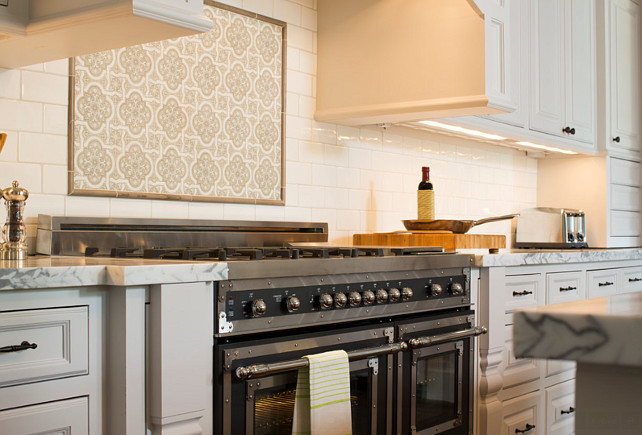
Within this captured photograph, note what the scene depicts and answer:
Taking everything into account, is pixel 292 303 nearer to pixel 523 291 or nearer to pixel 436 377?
pixel 436 377

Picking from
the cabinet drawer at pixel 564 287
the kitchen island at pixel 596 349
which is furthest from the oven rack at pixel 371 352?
the kitchen island at pixel 596 349

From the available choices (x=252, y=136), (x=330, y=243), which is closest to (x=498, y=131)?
(x=330, y=243)

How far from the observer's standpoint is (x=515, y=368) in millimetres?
2881

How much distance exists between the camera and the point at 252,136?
2805 millimetres

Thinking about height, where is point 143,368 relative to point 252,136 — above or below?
below

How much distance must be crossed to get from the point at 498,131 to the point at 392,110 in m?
0.74

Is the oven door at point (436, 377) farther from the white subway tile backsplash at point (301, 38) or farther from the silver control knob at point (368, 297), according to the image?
the white subway tile backsplash at point (301, 38)

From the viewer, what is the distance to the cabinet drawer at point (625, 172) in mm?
4438

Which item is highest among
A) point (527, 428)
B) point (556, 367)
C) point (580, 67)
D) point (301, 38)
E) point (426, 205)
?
point (580, 67)

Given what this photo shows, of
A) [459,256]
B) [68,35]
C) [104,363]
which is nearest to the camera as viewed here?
[104,363]

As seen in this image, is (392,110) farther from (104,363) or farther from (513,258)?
(104,363)

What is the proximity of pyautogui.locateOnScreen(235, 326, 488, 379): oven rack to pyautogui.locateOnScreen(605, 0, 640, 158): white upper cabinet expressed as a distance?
7.66ft

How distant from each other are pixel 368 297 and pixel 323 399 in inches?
14.2

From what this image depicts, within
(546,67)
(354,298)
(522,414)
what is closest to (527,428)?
(522,414)
